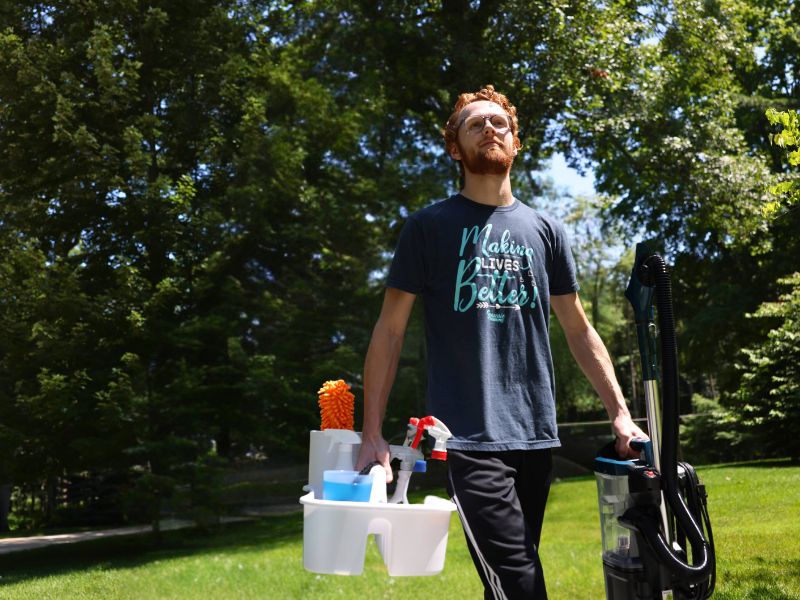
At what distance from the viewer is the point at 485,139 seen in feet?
9.09

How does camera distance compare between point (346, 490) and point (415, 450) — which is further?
point (415, 450)

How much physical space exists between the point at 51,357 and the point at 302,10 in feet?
24.5

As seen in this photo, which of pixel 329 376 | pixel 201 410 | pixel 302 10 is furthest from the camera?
pixel 302 10

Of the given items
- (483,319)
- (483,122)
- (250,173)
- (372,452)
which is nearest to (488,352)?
(483,319)

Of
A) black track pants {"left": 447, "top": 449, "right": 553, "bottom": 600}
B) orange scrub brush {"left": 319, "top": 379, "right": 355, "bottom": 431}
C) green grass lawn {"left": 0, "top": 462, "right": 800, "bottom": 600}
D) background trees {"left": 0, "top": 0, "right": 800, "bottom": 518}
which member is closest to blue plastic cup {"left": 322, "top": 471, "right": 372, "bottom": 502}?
black track pants {"left": 447, "top": 449, "right": 553, "bottom": 600}

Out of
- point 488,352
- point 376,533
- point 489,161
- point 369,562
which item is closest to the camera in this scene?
point 376,533

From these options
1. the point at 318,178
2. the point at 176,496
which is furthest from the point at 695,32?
the point at 176,496

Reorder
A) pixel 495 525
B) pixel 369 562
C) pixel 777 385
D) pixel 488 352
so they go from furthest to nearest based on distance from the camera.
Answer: pixel 777 385 < pixel 369 562 < pixel 488 352 < pixel 495 525

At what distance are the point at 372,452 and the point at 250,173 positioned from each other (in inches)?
441

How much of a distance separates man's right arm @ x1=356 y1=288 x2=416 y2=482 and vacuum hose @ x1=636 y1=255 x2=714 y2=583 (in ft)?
2.24

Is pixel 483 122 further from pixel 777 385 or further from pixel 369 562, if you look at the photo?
pixel 777 385

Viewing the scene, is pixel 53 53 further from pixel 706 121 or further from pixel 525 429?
pixel 525 429

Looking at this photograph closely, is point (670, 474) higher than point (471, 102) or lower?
lower

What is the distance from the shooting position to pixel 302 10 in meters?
15.9
